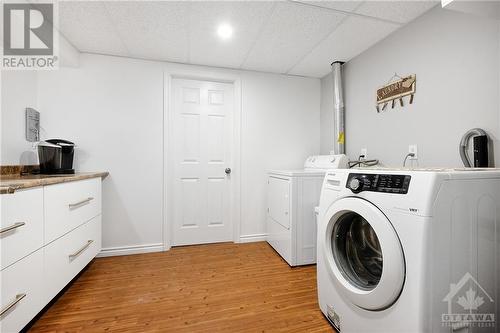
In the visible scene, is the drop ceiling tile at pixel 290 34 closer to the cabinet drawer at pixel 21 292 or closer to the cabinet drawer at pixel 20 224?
the cabinet drawer at pixel 20 224

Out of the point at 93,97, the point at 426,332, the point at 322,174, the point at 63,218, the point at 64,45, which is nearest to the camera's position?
the point at 426,332

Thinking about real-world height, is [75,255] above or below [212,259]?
above

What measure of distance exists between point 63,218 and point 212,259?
4.24ft

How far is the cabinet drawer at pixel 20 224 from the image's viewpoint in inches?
39.2

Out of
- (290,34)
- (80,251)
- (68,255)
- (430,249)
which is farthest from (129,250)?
(290,34)

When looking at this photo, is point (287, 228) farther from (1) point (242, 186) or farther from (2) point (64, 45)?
(2) point (64, 45)

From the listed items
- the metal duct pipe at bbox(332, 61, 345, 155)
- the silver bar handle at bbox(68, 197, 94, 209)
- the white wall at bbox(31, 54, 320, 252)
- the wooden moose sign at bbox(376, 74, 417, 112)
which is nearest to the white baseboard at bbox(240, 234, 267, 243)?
the white wall at bbox(31, 54, 320, 252)

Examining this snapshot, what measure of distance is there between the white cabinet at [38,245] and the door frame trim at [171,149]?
762 mm

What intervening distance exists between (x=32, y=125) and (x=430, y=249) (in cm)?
295

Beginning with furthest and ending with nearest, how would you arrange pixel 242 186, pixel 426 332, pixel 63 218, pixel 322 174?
pixel 242 186 → pixel 322 174 → pixel 63 218 → pixel 426 332

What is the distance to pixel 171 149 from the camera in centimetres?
251

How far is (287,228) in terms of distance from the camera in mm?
2131

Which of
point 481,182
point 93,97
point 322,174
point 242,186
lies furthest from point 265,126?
point 481,182

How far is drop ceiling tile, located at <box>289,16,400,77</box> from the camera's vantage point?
1790mm
